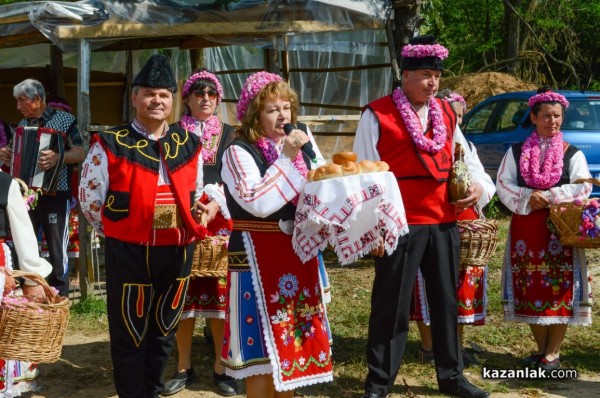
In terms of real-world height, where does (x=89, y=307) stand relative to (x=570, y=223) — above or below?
below

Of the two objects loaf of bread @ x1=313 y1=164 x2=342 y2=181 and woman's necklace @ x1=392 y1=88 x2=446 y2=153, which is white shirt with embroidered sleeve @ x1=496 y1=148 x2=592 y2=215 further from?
loaf of bread @ x1=313 y1=164 x2=342 y2=181

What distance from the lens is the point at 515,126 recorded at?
12250 mm

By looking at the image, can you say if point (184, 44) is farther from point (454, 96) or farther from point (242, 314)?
point (242, 314)

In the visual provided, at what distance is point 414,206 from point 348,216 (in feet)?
4.38

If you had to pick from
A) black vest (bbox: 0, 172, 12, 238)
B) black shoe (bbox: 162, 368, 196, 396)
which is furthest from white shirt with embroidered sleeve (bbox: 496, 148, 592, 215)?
black vest (bbox: 0, 172, 12, 238)

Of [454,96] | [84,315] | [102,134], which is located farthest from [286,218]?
[84,315]

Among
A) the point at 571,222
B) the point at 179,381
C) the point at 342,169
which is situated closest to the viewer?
the point at 342,169

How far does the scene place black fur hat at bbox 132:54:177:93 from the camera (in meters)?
4.40

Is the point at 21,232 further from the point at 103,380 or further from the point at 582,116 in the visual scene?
the point at 582,116

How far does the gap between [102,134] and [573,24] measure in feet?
57.0

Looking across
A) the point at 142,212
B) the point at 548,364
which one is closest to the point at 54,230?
the point at 142,212

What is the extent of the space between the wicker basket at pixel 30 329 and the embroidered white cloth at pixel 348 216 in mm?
1158

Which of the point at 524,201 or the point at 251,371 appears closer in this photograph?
the point at 251,371

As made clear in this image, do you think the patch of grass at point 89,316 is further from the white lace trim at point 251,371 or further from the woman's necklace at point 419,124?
the woman's necklace at point 419,124
